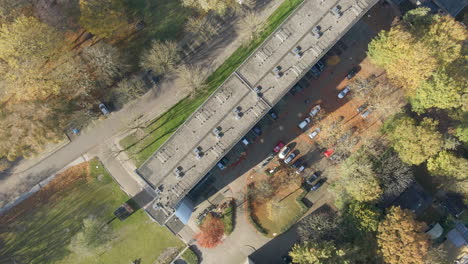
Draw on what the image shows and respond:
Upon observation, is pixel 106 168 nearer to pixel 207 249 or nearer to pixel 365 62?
pixel 207 249

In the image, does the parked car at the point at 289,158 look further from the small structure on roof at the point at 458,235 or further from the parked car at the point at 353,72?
the small structure on roof at the point at 458,235

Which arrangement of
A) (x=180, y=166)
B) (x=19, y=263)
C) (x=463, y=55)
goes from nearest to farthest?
(x=180, y=166)
(x=463, y=55)
(x=19, y=263)

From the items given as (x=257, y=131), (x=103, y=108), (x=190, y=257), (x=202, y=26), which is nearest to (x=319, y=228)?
(x=257, y=131)

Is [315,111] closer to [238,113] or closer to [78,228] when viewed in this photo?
[238,113]

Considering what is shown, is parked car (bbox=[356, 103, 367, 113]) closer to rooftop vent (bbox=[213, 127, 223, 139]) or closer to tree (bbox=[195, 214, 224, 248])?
rooftop vent (bbox=[213, 127, 223, 139])

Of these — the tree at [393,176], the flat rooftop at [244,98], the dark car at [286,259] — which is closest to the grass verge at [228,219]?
the dark car at [286,259]

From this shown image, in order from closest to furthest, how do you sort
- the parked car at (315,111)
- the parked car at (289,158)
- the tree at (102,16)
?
the tree at (102,16) → the parked car at (289,158) → the parked car at (315,111)

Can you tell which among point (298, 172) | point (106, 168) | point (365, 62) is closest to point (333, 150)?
point (298, 172)
